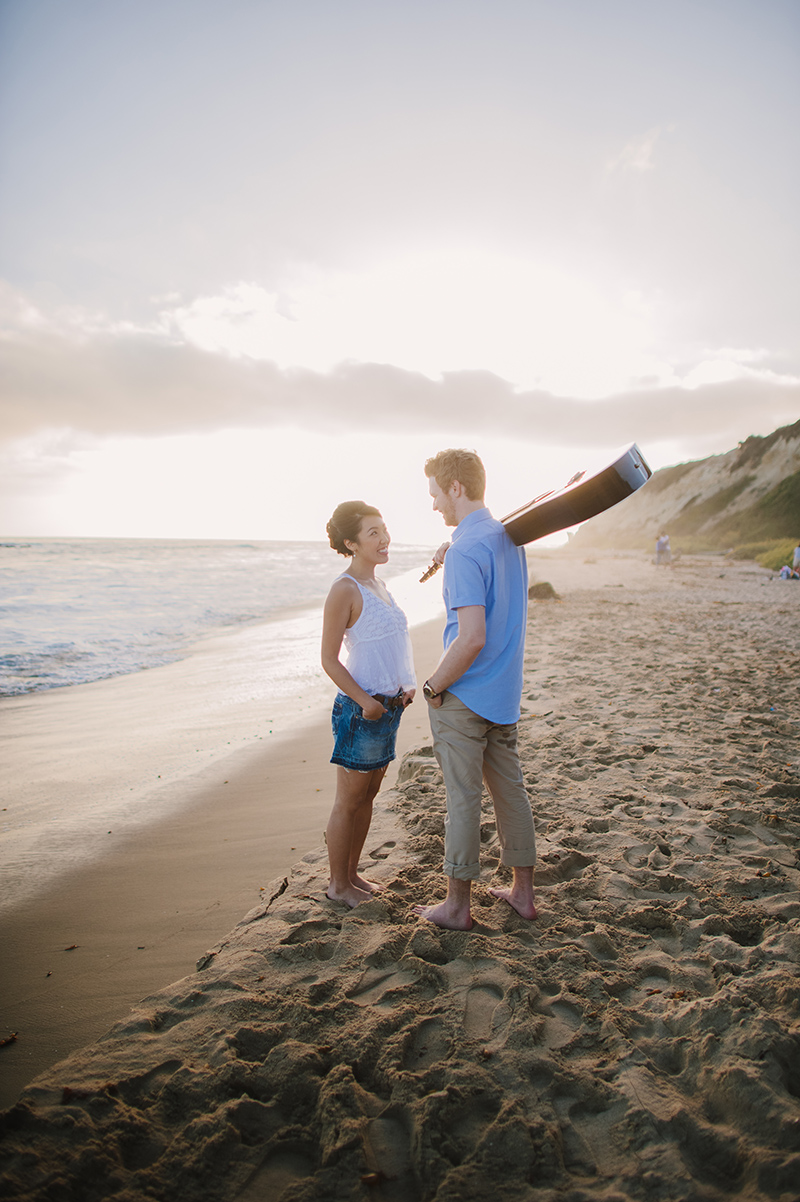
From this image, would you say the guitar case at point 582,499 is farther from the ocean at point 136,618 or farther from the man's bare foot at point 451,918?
the ocean at point 136,618

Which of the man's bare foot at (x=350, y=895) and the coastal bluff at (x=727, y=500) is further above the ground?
the coastal bluff at (x=727, y=500)

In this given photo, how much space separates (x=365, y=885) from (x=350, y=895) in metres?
0.15

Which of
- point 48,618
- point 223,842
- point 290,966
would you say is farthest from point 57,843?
point 48,618

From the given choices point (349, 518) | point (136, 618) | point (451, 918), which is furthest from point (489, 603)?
point (136, 618)

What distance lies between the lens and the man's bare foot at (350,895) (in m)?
3.00

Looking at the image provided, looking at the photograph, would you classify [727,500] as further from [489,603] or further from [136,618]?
[489,603]

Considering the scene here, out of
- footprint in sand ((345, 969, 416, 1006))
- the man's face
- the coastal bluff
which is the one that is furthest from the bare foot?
the coastal bluff

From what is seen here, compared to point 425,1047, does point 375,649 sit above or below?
above

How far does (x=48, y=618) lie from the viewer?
14.0 m

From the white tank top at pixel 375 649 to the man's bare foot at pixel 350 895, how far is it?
42.5 inches

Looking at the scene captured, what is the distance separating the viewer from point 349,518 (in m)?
2.93

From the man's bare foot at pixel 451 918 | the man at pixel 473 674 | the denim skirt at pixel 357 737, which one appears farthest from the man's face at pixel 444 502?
the man's bare foot at pixel 451 918

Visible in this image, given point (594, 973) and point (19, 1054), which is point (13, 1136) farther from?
point (594, 973)

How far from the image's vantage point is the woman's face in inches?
115
